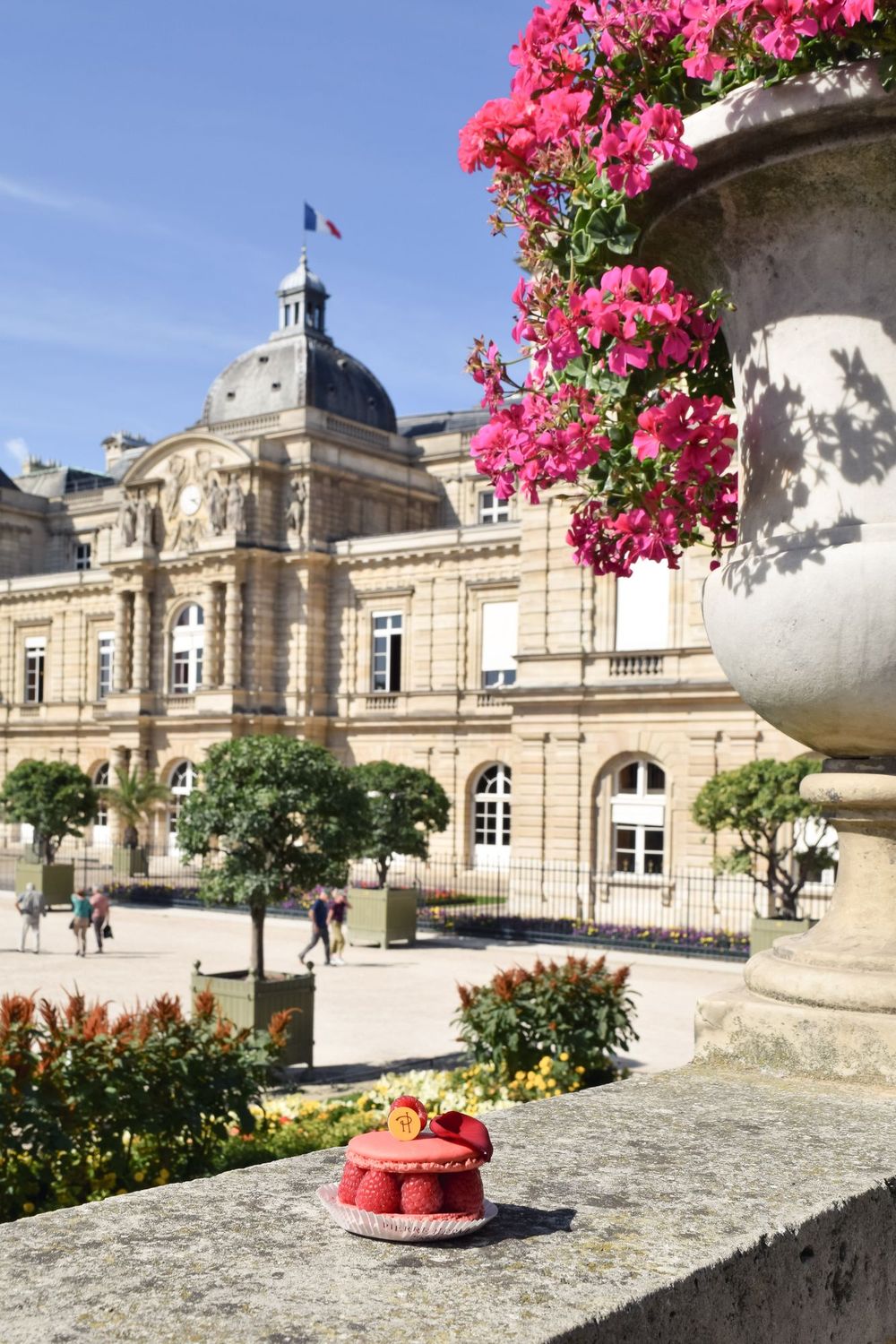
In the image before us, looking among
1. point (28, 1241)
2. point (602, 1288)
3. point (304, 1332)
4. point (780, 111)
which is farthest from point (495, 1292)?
point (780, 111)

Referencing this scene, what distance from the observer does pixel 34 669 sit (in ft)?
159

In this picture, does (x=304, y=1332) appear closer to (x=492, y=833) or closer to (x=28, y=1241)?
(x=28, y=1241)

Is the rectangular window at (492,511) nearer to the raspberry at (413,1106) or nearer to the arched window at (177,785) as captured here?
the arched window at (177,785)

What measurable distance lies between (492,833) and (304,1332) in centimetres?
3428

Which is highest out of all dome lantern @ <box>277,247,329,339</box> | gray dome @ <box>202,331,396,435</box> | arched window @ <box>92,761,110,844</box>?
dome lantern @ <box>277,247,329,339</box>

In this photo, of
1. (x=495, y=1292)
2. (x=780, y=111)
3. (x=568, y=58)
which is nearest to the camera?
(x=495, y=1292)

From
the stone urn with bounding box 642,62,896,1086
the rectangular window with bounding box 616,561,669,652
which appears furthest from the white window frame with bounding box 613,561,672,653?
the stone urn with bounding box 642,62,896,1086

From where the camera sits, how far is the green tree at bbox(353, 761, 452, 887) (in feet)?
86.3

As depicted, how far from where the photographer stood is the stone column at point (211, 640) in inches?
1599

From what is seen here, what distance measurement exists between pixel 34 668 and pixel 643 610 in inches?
1054

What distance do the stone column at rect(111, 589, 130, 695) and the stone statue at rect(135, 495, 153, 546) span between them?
6.15 ft

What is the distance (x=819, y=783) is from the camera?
3.33m

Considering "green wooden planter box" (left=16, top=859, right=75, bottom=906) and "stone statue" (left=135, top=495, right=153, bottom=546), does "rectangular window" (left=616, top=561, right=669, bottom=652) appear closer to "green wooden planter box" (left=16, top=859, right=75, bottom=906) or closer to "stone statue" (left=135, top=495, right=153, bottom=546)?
"green wooden planter box" (left=16, top=859, right=75, bottom=906)

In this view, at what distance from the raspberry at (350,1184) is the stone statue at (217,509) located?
38.9 metres
